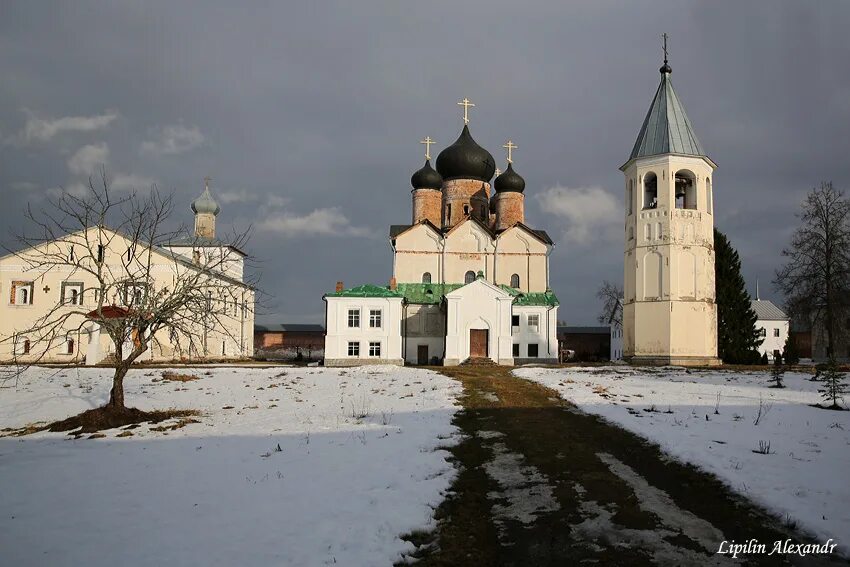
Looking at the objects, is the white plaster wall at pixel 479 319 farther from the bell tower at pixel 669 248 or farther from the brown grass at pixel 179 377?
the brown grass at pixel 179 377

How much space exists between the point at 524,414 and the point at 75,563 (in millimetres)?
9921

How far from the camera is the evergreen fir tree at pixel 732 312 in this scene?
38.3 metres

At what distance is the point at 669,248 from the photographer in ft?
113

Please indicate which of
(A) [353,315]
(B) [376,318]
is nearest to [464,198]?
(B) [376,318]

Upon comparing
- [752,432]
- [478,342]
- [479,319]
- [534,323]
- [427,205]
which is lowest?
[752,432]

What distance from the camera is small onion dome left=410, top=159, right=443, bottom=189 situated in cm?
4762

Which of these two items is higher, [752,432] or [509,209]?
[509,209]

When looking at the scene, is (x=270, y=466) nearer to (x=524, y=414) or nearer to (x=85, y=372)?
(x=524, y=414)

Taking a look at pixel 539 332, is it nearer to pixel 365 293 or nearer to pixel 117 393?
pixel 365 293

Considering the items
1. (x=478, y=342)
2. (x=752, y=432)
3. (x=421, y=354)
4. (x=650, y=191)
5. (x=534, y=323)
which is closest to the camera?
(x=752, y=432)

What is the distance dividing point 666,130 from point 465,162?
15496 mm

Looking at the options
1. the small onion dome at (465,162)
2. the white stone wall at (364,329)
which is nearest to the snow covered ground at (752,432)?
the white stone wall at (364,329)

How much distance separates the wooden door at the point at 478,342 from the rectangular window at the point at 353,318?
6451mm

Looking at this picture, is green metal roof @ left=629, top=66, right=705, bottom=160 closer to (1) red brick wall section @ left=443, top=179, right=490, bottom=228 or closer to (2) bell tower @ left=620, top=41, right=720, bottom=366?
(2) bell tower @ left=620, top=41, right=720, bottom=366
